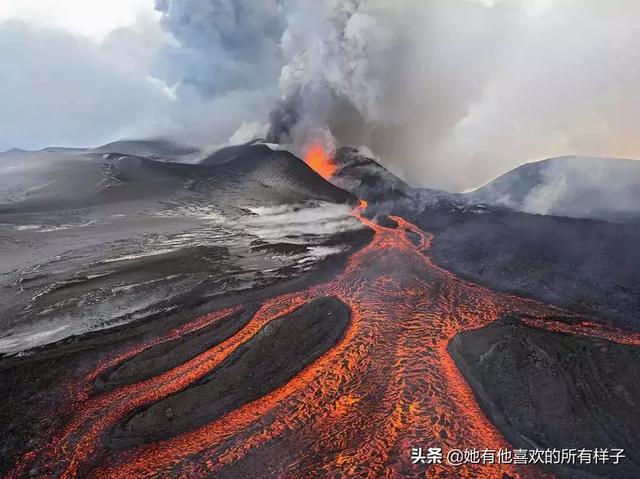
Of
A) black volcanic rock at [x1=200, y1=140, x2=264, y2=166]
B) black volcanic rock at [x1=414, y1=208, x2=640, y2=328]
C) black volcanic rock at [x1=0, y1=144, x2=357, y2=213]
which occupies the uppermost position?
black volcanic rock at [x1=200, y1=140, x2=264, y2=166]

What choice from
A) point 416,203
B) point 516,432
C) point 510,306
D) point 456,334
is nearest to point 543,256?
point 510,306

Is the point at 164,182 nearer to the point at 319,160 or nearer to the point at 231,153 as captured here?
the point at 231,153

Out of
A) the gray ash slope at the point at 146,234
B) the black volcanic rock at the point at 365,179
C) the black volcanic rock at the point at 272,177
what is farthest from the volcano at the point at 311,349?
the black volcanic rock at the point at 365,179

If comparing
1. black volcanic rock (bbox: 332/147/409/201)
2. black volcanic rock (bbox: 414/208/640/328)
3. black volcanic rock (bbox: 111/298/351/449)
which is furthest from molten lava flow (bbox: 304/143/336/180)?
black volcanic rock (bbox: 111/298/351/449)

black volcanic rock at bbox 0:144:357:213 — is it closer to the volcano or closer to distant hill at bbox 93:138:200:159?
the volcano

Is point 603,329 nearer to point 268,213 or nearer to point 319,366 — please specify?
point 319,366

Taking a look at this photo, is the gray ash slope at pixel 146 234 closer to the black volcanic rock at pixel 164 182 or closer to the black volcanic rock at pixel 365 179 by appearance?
the black volcanic rock at pixel 164 182
